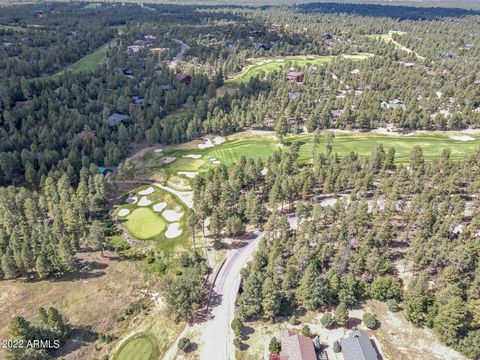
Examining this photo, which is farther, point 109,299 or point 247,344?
point 109,299

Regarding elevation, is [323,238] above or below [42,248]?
above

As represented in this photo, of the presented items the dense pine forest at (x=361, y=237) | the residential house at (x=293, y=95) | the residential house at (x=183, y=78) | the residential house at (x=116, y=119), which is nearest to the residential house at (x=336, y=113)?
the residential house at (x=293, y=95)

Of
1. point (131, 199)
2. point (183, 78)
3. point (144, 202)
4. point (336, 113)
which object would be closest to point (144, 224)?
point (144, 202)

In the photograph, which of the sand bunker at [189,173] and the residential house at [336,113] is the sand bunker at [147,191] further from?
the residential house at [336,113]

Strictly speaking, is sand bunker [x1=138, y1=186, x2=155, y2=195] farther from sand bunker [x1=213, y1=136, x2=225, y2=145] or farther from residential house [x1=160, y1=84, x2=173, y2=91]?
residential house [x1=160, y1=84, x2=173, y2=91]

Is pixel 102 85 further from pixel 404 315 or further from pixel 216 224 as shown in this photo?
pixel 404 315

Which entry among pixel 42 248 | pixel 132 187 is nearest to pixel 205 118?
pixel 132 187

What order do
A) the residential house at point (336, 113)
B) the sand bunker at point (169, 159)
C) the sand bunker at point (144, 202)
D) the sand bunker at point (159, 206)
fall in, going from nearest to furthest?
the sand bunker at point (159, 206) < the sand bunker at point (144, 202) < the sand bunker at point (169, 159) < the residential house at point (336, 113)
